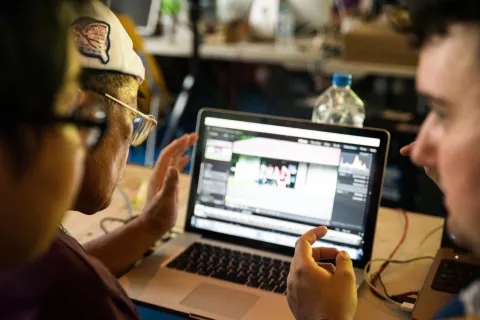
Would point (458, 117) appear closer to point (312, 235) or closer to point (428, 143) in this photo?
point (428, 143)

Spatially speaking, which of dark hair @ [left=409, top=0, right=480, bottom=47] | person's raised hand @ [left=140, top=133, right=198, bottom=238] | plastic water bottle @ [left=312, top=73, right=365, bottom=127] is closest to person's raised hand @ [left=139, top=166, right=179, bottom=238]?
person's raised hand @ [left=140, top=133, right=198, bottom=238]

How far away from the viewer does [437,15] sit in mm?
591

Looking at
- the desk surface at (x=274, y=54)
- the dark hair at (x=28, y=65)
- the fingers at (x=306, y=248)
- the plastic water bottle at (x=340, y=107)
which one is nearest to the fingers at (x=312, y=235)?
the fingers at (x=306, y=248)

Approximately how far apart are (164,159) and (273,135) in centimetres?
30

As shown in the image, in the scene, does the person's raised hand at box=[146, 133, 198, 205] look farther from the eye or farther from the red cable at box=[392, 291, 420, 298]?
the eye

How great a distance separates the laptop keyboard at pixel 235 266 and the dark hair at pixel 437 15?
0.68m

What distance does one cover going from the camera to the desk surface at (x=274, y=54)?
325 centimetres

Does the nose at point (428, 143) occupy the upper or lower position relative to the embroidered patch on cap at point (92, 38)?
lower

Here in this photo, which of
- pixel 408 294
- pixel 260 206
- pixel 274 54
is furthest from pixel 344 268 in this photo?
pixel 274 54

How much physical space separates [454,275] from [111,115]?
0.75 meters

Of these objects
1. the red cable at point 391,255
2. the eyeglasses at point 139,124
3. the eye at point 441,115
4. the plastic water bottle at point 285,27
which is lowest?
the red cable at point 391,255

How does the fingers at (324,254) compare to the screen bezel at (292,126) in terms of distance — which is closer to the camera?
the fingers at (324,254)

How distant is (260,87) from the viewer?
18.1ft

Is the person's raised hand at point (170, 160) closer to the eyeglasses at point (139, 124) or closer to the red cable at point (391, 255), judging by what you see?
the eyeglasses at point (139, 124)
